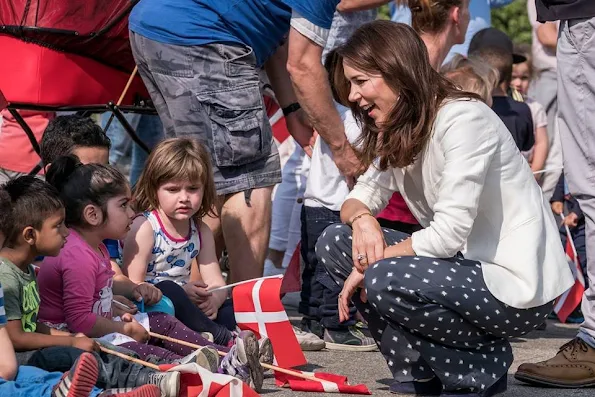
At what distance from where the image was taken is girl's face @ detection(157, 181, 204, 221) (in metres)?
4.80

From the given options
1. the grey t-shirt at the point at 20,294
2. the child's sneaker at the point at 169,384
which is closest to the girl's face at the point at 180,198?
the grey t-shirt at the point at 20,294

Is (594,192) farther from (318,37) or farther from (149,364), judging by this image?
(149,364)

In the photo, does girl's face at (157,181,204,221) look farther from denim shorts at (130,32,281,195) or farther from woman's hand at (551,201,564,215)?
woman's hand at (551,201,564,215)

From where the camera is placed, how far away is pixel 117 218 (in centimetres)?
441

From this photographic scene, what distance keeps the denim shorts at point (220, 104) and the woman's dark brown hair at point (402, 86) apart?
102cm

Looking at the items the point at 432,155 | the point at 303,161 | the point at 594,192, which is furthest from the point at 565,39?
the point at 303,161

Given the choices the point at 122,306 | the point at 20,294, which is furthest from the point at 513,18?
the point at 20,294

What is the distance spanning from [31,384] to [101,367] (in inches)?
10.6

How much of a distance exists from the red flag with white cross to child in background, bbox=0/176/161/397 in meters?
0.84

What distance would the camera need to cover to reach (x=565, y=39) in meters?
4.49

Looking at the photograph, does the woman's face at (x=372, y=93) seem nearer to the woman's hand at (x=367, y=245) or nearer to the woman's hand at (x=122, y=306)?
the woman's hand at (x=367, y=245)

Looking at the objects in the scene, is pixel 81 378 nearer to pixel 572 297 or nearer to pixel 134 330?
pixel 134 330

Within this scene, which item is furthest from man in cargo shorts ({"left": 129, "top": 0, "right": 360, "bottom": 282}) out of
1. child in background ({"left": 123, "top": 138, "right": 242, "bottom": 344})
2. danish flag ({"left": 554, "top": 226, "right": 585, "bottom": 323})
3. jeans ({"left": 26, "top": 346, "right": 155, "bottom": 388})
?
danish flag ({"left": 554, "top": 226, "right": 585, "bottom": 323})

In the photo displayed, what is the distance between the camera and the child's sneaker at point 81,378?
3.44 meters
